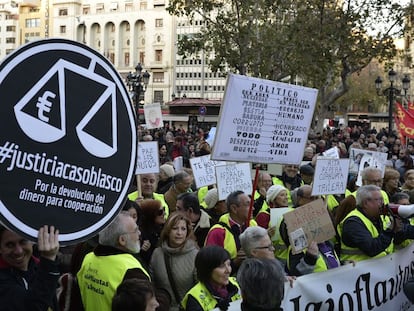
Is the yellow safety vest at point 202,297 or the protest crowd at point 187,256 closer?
the protest crowd at point 187,256

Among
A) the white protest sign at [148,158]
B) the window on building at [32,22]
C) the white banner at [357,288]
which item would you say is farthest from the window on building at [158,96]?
the white banner at [357,288]

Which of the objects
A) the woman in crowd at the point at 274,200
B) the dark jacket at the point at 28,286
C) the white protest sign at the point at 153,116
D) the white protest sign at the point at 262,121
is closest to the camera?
the dark jacket at the point at 28,286

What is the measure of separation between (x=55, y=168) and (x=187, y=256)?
1.86 metres

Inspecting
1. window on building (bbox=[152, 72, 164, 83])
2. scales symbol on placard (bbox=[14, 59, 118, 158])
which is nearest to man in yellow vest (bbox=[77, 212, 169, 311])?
scales symbol on placard (bbox=[14, 59, 118, 158])

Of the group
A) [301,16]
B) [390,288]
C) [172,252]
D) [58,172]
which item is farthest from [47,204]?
[301,16]

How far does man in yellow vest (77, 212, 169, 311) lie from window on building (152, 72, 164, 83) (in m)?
80.7

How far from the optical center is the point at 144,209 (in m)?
4.80

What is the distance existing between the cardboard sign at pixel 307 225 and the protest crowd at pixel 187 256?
0.04m

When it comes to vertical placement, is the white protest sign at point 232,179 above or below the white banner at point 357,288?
above

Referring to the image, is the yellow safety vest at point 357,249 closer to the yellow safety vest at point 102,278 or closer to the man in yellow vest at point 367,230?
the man in yellow vest at point 367,230

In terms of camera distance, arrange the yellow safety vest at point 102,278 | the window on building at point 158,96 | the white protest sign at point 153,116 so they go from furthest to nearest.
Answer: the window on building at point 158,96 < the white protest sign at point 153,116 < the yellow safety vest at point 102,278

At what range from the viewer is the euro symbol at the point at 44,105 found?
7.01 feet

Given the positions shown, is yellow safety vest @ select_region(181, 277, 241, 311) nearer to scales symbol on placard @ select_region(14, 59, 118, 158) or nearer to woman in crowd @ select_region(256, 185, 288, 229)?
scales symbol on placard @ select_region(14, 59, 118, 158)

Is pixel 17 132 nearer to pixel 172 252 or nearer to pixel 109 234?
pixel 109 234
